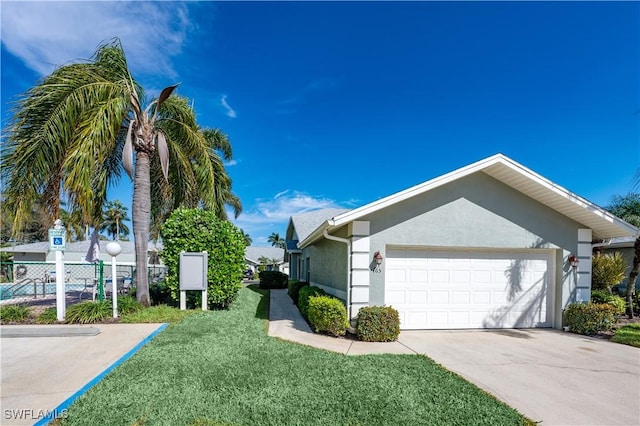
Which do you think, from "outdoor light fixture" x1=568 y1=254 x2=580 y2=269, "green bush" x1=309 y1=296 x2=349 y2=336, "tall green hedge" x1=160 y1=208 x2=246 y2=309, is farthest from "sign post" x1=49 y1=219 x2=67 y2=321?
"outdoor light fixture" x1=568 y1=254 x2=580 y2=269

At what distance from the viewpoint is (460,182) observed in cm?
839

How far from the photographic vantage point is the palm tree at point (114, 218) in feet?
149

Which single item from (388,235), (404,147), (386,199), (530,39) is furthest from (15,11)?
(404,147)

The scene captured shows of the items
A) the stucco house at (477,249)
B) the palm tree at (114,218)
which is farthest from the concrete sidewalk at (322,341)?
the palm tree at (114,218)

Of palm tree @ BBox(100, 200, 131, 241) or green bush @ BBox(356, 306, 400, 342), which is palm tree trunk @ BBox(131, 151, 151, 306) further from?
palm tree @ BBox(100, 200, 131, 241)

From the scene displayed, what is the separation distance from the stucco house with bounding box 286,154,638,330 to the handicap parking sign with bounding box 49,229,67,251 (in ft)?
22.5

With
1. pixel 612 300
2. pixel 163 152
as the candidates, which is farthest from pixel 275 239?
pixel 612 300

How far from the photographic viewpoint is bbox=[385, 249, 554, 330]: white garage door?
8281 mm

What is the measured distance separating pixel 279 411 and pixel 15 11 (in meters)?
10.1

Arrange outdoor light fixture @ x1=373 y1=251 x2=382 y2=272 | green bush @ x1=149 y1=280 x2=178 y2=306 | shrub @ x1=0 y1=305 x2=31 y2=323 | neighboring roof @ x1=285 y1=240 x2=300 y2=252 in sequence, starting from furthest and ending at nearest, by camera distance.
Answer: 1. neighboring roof @ x1=285 y1=240 x2=300 y2=252
2. green bush @ x1=149 y1=280 x2=178 y2=306
3. shrub @ x1=0 y1=305 x2=31 y2=323
4. outdoor light fixture @ x1=373 y1=251 x2=382 y2=272

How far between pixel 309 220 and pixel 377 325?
46.3ft

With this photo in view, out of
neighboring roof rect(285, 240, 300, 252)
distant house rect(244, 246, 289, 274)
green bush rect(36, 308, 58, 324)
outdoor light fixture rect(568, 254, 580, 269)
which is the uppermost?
outdoor light fixture rect(568, 254, 580, 269)

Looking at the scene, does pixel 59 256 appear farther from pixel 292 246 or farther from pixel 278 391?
pixel 292 246

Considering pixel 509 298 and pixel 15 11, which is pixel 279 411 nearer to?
pixel 509 298
